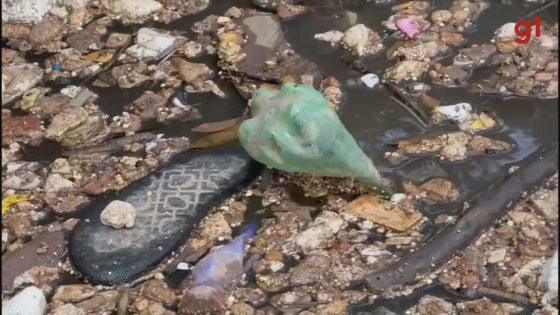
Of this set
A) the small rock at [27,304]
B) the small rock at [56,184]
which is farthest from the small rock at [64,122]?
the small rock at [27,304]

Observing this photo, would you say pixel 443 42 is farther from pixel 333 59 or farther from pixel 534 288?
pixel 534 288

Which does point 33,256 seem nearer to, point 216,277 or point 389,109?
point 216,277

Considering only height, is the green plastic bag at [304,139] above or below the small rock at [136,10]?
above

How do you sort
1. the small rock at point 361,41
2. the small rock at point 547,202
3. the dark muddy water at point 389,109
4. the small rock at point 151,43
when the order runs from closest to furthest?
the small rock at point 547,202, the dark muddy water at point 389,109, the small rock at point 361,41, the small rock at point 151,43

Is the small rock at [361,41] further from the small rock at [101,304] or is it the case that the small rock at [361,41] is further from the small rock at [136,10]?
the small rock at [101,304]

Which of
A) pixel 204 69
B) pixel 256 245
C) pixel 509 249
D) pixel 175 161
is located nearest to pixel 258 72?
pixel 204 69

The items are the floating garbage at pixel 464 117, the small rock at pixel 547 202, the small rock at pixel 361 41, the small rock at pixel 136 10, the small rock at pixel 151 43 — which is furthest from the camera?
the small rock at pixel 136 10

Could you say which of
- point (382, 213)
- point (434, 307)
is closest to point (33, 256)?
point (382, 213)

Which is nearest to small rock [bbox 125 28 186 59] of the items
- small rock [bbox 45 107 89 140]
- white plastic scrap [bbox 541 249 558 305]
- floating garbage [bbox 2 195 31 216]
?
small rock [bbox 45 107 89 140]

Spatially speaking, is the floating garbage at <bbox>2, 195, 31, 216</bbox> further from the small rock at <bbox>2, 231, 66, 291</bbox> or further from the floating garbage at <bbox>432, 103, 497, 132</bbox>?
the floating garbage at <bbox>432, 103, 497, 132</bbox>
